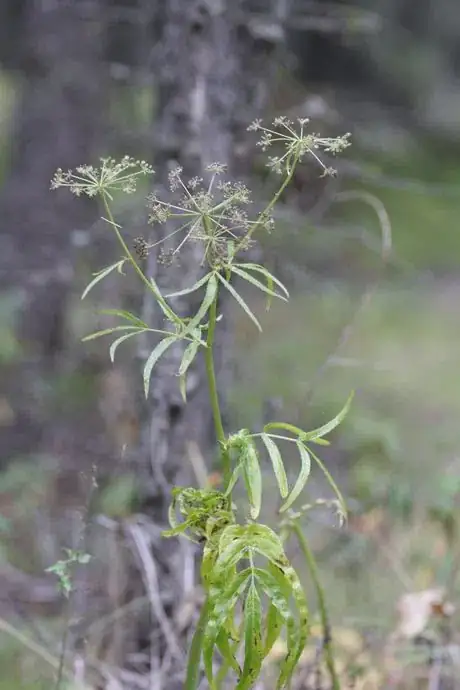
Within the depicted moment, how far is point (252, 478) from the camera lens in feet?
3.01

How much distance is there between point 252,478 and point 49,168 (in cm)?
345

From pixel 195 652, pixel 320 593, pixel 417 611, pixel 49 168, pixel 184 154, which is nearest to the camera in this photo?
pixel 195 652

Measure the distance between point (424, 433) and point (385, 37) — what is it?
155 inches

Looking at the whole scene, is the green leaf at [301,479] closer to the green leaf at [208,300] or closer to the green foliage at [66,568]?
the green leaf at [208,300]

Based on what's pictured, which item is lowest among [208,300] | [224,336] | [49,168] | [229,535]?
[229,535]

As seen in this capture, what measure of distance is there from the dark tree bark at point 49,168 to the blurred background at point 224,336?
12mm

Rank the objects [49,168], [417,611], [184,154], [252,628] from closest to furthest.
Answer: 1. [252,628]
2. [184,154]
3. [417,611]
4. [49,168]

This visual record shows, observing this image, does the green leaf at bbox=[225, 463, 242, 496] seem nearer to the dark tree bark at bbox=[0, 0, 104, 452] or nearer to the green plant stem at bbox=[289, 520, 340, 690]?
the green plant stem at bbox=[289, 520, 340, 690]

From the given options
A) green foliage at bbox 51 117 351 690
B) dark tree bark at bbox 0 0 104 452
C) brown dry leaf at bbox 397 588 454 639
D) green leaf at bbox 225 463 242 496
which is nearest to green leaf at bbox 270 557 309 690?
green foliage at bbox 51 117 351 690

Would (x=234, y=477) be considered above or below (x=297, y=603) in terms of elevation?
above

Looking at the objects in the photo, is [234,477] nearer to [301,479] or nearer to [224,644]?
[301,479]

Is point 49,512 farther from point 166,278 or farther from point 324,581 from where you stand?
point 166,278

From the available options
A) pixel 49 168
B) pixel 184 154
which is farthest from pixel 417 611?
pixel 49 168

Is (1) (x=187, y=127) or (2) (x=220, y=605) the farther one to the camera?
(1) (x=187, y=127)
